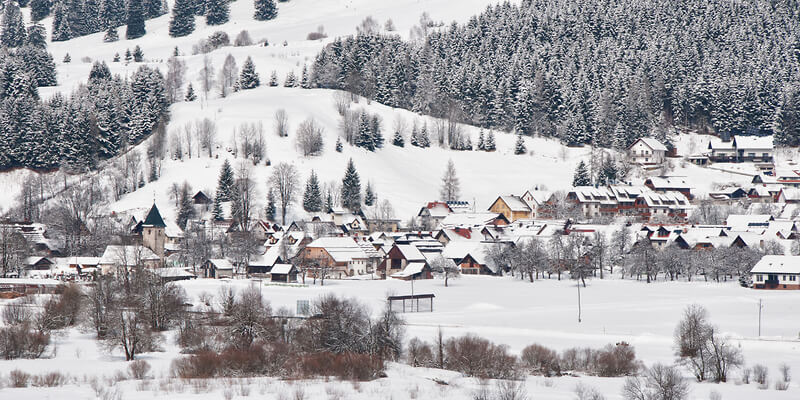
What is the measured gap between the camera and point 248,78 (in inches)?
5910

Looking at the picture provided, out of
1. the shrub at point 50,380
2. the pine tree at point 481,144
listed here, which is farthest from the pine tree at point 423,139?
the shrub at point 50,380

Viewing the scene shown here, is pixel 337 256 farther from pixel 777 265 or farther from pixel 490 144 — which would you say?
pixel 490 144

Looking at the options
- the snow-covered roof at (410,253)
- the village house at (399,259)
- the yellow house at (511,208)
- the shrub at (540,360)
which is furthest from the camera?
the yellow house at (511,208)

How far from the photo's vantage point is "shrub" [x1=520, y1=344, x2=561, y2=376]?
41.2 meters

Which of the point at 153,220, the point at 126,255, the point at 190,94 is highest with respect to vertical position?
the point at 190,94

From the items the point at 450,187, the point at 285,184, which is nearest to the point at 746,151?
the point at 450,187

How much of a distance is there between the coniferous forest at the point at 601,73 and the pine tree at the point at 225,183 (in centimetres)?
3950

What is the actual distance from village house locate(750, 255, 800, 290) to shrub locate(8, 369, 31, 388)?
182 ft

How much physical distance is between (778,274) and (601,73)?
3303 inches

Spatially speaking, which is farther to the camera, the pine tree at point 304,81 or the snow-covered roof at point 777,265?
the pine tree at point 304,81

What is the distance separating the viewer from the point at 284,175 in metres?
112

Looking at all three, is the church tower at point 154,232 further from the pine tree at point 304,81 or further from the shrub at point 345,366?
the pine tree at point 304,81

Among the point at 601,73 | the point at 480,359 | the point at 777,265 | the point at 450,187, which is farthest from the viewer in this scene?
the point at 601,73

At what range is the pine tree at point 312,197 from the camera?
11175 centimetres
